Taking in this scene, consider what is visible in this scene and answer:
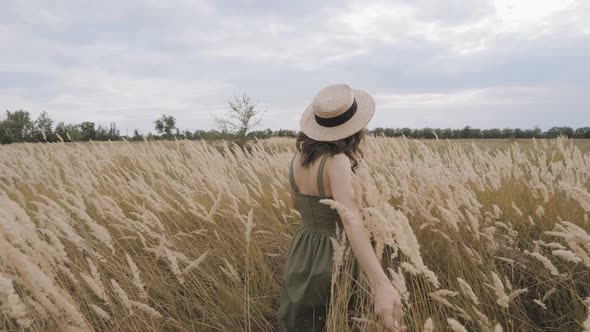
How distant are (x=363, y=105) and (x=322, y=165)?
0.46 meters

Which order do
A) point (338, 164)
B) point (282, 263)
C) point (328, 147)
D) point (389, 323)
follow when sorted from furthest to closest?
1. point (282, 263)
2. point (328, 147)
3. point (338, 164)
4. point (389, 323)

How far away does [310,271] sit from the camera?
1.96 meters

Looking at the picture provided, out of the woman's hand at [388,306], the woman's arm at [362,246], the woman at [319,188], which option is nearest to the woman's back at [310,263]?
the woman at [319,188]

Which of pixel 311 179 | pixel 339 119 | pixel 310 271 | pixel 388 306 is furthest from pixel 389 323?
pixel 339 119

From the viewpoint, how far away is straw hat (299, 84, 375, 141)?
6.20ft

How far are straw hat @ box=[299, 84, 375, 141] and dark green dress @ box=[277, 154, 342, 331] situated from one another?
0.28 meters

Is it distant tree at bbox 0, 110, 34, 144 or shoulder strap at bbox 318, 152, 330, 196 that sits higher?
distant tree at bbox 0, 110, 34, 144

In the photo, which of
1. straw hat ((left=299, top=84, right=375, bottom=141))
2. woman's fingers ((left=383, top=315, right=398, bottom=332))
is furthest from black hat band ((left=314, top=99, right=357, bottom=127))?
woman's fingers ((left=383, top=315, right=398, bottom=332))

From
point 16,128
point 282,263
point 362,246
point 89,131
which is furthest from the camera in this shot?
point 16,128

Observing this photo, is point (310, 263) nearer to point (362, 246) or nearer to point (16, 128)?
point (362, 246)

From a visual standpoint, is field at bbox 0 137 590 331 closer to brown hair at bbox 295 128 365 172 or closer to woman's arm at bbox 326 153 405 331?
woman's arm at bbox 326 153 405 331

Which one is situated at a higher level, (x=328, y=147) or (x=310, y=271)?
(x=328, y=147)

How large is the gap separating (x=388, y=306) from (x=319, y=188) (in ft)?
2.11

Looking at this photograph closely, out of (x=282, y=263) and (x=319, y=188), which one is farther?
(x=282, y=263)
